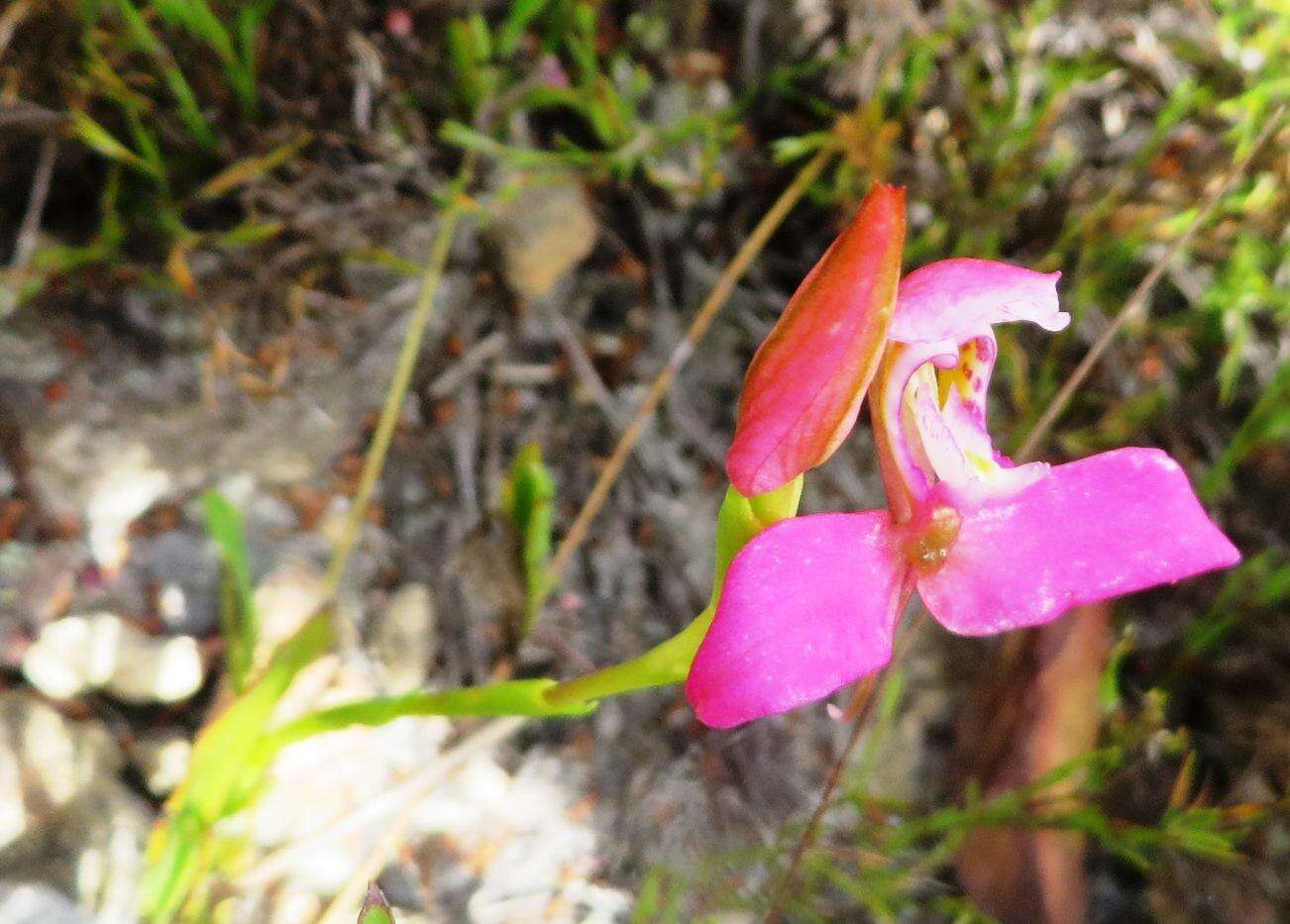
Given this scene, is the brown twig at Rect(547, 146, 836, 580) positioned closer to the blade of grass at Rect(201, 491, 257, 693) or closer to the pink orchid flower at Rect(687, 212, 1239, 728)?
the blade of grass at Rect(201, 491, 257, 693)

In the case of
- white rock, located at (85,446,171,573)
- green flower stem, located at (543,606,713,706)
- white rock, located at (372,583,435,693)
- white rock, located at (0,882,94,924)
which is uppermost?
green flower stem, located at (543,606,713,706)

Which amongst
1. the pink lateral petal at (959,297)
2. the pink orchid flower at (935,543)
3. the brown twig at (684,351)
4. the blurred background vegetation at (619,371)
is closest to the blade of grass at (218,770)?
the blurred background vegetation at (619,371)

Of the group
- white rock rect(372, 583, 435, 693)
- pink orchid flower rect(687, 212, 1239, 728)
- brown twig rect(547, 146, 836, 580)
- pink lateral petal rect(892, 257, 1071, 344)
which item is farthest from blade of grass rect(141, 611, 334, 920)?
pink lateral petal rect(892, 257, 1071, 344)

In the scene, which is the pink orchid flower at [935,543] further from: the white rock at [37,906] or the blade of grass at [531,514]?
the white rock at [37,906]

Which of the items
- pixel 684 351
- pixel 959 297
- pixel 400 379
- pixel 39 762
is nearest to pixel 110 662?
pixel 39 762

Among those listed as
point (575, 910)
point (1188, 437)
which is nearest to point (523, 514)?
point (575, 910)

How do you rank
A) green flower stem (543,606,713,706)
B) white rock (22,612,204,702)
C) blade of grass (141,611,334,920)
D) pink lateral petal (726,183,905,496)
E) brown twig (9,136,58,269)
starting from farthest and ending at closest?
brown twig (9,136,58,269) → white rock (22,612,204,702) → blade of grass (141,611,334,920) → green flower stem (543,606,713,706) → pink lateral petal (726,183,905,496)
